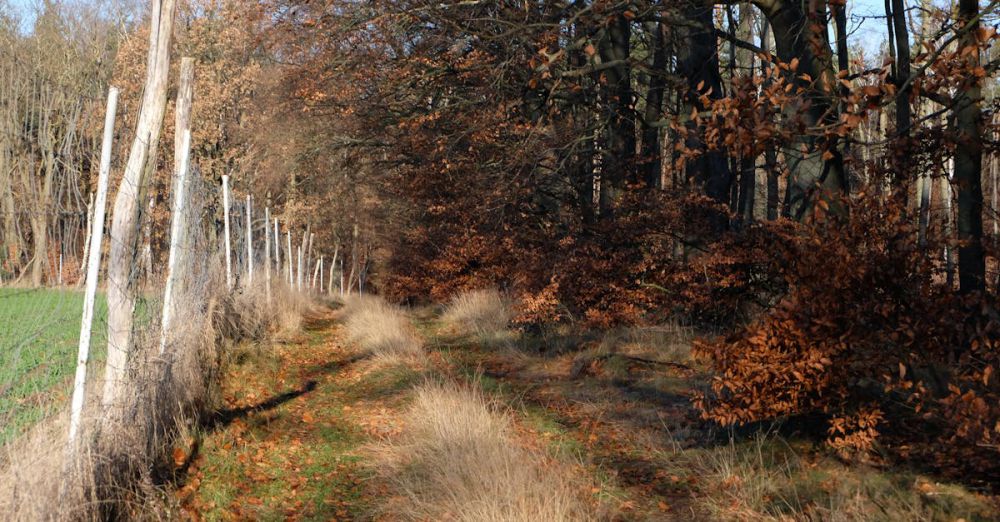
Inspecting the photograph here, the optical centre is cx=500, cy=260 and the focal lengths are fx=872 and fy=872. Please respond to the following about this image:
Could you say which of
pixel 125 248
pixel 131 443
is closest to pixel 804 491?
pixel 131 443

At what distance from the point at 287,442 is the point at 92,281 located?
10.2ft

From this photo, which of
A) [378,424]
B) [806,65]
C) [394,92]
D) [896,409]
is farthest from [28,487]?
[394,92]

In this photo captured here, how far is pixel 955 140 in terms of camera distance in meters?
6.50

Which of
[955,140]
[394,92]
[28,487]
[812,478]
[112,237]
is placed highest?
[394,92]

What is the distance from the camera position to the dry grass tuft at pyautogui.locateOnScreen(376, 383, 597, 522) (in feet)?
16.9

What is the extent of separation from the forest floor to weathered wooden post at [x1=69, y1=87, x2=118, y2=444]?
1066mm

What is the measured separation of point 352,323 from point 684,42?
7705 mm

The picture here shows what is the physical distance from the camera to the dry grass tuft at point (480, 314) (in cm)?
1670

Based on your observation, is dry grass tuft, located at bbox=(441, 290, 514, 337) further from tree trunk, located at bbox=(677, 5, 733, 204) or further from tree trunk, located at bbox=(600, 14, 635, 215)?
tree trunk, located at bbox=(677, 5, 733, 204)

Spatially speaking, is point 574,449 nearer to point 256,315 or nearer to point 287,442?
point 287,442

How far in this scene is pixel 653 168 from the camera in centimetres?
1770

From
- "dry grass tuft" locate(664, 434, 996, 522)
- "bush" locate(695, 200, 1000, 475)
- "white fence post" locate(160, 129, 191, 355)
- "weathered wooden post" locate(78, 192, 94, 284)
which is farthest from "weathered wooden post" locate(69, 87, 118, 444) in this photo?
"bush" locate(695, 200, 1000, 475)

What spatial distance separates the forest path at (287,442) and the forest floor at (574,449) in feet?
0.06

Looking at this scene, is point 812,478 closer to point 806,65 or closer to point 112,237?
point 806,65
